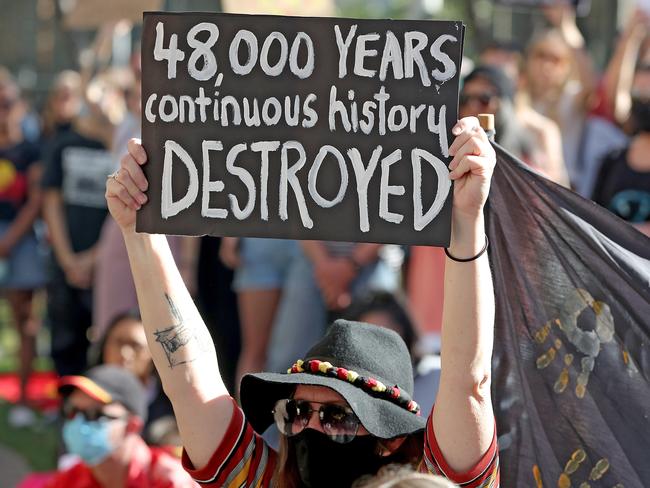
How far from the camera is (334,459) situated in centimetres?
290

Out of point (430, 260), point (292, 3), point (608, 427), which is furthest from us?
point (292, 3)

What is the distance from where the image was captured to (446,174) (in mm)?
2734

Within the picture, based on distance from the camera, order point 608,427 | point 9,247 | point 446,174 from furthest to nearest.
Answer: point 9,247 < point 608,427 < point 446,174

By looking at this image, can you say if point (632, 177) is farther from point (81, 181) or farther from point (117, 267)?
point (81, 181)

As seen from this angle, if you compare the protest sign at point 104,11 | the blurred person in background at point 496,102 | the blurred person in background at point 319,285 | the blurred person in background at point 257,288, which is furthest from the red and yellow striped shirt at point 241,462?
the protest sign at point 104,11

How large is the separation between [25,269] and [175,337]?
593 cm

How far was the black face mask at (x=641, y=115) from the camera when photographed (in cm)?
589

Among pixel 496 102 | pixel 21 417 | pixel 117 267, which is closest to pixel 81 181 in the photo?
pixel 117 267

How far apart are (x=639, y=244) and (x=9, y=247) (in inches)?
238

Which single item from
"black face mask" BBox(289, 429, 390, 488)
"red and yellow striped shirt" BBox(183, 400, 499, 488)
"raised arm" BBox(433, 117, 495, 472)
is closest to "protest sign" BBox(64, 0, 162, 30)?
"red and yellow striped shirt" BBox(183, 400, 499, 488)

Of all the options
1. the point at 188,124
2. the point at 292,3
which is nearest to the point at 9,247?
the point at 292,3

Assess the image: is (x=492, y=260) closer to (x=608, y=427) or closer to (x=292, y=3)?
(x=608, y=427)

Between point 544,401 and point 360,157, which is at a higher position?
point 360,157

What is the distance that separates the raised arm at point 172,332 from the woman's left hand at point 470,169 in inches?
26.5
